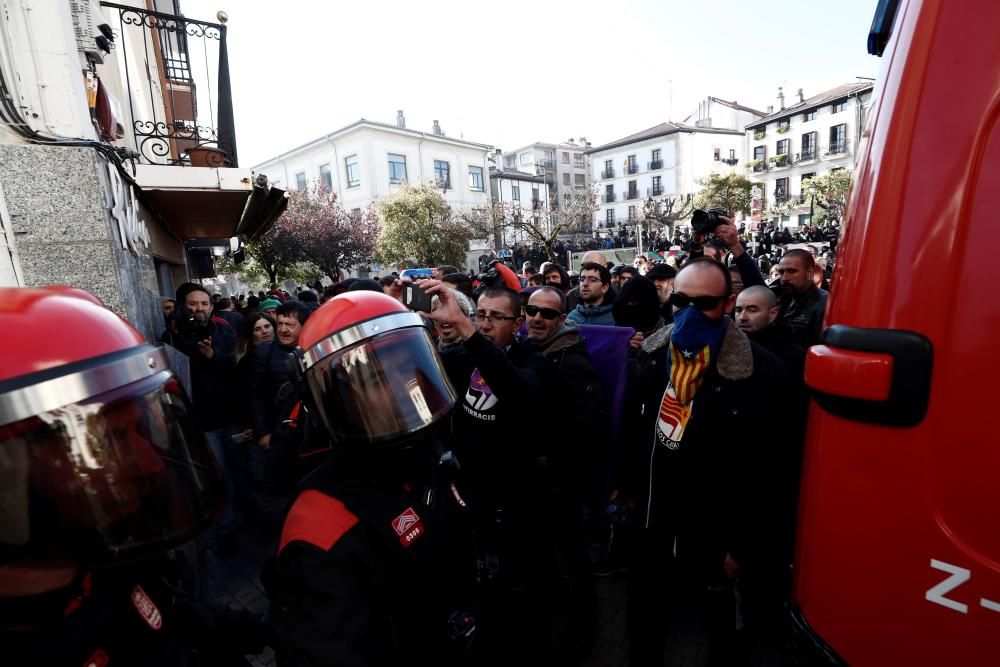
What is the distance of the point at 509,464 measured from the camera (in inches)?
99.1

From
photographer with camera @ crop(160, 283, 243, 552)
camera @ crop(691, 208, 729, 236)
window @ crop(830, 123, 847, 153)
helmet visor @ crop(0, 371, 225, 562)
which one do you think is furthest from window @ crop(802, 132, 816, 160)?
helmet visor @ crop(0, 371, 225, 562)

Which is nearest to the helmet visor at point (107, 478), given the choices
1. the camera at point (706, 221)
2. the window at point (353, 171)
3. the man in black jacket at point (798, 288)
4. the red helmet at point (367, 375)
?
the red helmet at point (367, 375)

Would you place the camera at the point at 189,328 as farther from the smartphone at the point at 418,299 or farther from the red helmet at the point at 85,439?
the red helmet at the point at 85,439

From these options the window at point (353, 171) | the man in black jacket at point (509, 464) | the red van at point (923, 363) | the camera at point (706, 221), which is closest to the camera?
the red van at point (923, 363)

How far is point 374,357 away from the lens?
1.48 m

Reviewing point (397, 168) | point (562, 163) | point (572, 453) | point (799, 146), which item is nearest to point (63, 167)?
point (572, 453)

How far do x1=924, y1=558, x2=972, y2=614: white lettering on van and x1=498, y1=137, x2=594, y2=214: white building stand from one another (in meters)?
53.0

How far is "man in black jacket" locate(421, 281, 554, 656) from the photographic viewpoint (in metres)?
2.30

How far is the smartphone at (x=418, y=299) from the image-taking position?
1998mm

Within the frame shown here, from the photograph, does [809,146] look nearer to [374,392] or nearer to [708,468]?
[708,468]

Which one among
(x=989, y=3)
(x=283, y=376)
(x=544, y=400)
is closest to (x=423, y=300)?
(x=544, y=400)

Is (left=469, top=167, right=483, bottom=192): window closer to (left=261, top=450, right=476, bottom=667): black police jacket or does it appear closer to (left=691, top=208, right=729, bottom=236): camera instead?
(left=691, top=208, right=729, bottom=236): camera

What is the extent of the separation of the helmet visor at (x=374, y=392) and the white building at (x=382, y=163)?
1076 inches

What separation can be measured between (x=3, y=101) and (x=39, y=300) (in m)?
2.72
